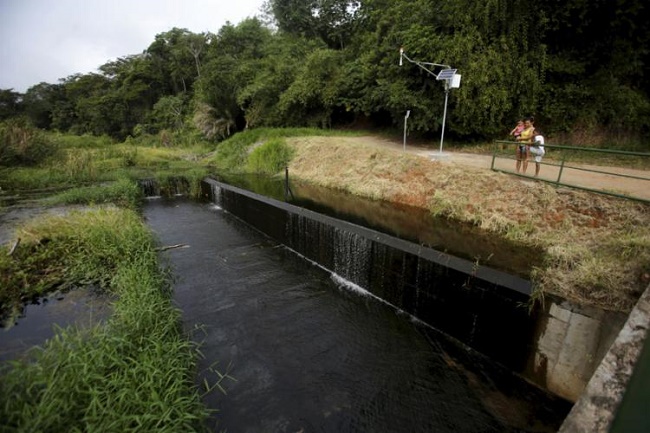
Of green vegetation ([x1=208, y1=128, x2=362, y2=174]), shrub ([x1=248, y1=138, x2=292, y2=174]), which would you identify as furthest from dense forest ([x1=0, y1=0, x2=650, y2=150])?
shrub ([x1=248, y1=138, x2=292, y2=174])

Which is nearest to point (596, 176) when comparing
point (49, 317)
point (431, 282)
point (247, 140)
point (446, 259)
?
point (446, 259)

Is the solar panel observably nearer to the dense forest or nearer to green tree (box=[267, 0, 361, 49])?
the dense forest

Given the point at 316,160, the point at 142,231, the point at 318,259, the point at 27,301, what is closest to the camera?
the point at 27,301

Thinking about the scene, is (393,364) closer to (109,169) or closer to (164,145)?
(109,169)

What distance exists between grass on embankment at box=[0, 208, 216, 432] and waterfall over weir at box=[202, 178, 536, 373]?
3.45m

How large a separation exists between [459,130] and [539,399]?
11.1m

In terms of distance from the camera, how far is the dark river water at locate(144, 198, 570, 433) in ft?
11.9

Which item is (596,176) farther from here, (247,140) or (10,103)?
(10,103)

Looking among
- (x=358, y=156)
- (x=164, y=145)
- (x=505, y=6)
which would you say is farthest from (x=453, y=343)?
(x=164, y=145)

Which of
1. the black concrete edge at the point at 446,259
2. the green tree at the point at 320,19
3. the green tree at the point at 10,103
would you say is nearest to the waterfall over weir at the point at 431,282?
the black concrete edge at the point at 446,259

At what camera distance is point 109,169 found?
16.5 m

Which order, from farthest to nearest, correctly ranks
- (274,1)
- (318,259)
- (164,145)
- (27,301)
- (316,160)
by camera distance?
1. (274,1)
2. (164,145)
3. (316,160)
4. (318,259)
5. (27,301)

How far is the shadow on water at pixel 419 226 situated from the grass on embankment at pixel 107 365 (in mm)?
4731

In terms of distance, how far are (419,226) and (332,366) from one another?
421cm
